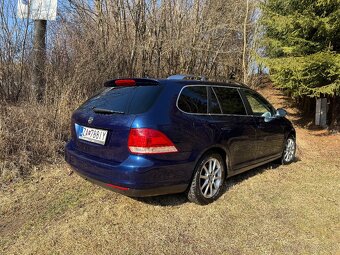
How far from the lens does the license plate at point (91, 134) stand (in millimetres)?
4094

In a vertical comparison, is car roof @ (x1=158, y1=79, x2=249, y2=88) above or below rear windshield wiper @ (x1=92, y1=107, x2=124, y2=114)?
above

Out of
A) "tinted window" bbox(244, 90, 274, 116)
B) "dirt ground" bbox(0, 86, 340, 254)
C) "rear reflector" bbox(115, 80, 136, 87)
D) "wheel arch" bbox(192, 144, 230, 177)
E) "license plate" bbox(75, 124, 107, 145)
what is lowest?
"dirt ground" bbox(0, 86, 340, 254)

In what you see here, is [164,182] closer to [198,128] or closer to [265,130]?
[198,128]

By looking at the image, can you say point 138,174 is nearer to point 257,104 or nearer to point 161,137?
point 161,137

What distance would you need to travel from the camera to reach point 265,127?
609cm

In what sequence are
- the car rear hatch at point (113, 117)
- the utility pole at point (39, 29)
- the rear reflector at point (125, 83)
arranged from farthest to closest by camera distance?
the utility pole at point (39, 29) < the rear reflector at point (125, 83) < the car rear hatch at point (113, 117)

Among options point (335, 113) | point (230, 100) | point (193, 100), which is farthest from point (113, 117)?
point (335, 113)

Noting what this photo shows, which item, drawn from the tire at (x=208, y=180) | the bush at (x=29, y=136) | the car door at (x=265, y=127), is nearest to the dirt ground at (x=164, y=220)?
the tire at (x=208, y=180)

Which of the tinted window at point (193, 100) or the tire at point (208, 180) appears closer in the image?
the tinted window at point (193, 100)

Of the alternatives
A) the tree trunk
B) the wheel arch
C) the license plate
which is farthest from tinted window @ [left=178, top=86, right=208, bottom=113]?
the tree trunk

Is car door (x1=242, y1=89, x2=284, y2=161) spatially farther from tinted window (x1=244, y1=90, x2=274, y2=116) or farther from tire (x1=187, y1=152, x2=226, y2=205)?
tire (x1=187, y1=152, x2=226, y2=205)

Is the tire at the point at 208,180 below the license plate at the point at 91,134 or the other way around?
below

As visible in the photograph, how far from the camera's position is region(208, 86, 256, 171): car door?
4.84 metres

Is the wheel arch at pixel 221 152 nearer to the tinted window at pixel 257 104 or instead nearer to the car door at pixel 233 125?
the car door at pixel 233 125
